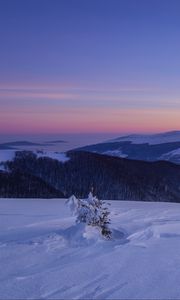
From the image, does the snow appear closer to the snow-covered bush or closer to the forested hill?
the forested hill

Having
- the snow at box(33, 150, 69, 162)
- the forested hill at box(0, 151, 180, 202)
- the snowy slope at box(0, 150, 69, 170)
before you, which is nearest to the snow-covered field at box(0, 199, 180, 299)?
the forested hill at box(0, 151, 180, 202)

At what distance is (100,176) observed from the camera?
104 m

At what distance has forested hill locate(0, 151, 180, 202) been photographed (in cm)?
9825

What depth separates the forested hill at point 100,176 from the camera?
322 feet

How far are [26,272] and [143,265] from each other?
2.13 metres

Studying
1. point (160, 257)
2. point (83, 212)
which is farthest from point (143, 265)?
point (83, 212)

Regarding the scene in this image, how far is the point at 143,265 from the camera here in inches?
333

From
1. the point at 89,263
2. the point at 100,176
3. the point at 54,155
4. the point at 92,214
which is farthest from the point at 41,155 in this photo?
the point at 89,263

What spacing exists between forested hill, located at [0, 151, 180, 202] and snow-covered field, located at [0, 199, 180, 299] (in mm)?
70653

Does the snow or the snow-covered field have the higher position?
the snow

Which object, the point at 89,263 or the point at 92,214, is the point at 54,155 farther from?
the point at 89,263

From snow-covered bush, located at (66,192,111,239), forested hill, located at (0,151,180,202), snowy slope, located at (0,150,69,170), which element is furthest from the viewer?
snowy slope, located at (0,150,69,170)

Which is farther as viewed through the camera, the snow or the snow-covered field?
the snow

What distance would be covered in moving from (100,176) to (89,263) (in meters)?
95.5
